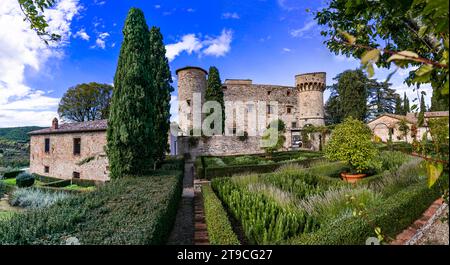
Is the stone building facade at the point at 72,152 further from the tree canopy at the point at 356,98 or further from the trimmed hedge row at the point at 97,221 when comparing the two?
the tree canopy at the point at 356,98

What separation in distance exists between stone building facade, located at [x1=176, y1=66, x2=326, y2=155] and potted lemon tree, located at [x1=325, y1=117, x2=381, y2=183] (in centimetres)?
1806

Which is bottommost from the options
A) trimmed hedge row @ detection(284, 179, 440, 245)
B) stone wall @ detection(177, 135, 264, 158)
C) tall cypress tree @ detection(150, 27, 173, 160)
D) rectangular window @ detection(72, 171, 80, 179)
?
rectangular window @ detection(72, 171, 80, 179)

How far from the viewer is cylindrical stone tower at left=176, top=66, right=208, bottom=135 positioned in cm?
2712

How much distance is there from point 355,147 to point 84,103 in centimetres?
3537

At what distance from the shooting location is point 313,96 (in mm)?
32375

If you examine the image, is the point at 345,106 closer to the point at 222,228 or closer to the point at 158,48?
the point at 158,48

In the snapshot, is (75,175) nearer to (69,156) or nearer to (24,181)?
(69,156)

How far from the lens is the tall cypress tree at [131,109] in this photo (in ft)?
27.4

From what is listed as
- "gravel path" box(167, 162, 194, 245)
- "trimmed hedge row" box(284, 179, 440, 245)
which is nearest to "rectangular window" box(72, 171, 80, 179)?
"gravel path" box(167, 162, 194, 245)

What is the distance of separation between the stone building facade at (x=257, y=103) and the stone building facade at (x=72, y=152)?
11288mm

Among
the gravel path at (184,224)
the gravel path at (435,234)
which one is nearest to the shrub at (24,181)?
the gravel path at (184,224)

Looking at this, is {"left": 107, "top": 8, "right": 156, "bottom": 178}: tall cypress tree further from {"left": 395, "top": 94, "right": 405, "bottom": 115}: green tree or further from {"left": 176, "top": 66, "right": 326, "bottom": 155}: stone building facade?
{"left": 395, "top": 94, "right": 405, "bottom": 115}: green tree

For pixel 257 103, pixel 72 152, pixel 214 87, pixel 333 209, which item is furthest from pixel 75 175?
pixel 257 103

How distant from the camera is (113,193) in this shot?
5.62 metres
